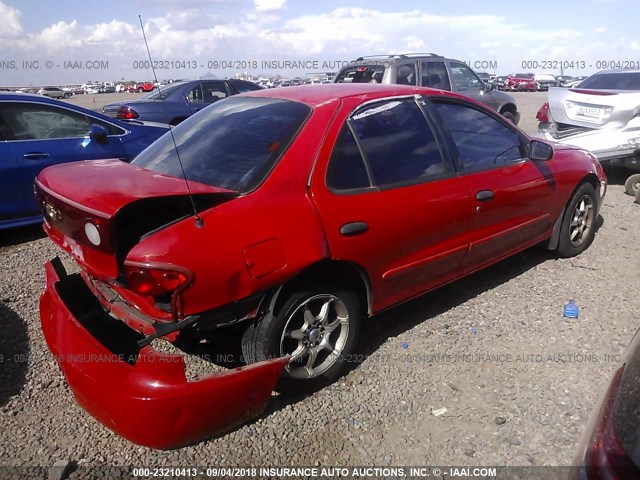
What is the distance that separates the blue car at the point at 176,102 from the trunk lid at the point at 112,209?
Result: 7.15 meters

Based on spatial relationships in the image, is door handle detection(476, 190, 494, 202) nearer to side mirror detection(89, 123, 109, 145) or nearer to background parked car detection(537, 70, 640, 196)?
side mirror detection(89, 123, 109, 145)

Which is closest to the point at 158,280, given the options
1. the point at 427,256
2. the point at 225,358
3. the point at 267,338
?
the point at 267,338

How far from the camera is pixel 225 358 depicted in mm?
3014

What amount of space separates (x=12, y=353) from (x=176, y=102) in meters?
→ 7.61

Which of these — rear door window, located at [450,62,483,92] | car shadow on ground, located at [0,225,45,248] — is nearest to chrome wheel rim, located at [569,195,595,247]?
car shadow on ground, located at [0,225,45,248]

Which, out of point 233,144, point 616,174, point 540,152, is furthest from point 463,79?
point 233,144

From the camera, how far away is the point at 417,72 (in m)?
9.09

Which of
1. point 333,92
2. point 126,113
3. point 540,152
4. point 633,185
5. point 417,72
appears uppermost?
point 333,92

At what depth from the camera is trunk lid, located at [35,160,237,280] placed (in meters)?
2.27

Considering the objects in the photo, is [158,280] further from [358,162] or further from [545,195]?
[545,195]

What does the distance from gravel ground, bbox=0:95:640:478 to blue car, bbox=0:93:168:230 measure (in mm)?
1113

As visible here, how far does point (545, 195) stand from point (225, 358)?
275 cm

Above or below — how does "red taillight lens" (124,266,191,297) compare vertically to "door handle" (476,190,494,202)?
above

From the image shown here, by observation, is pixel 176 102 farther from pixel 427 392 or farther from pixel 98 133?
pixel 427 392
